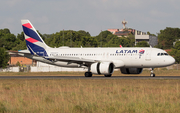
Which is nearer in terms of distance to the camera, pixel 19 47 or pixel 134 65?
pixel 134 65

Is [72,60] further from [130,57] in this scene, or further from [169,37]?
[169,37]

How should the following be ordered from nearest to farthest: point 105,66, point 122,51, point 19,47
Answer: point 105,66
point 122,51
point 19,47

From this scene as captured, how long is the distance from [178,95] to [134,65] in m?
22.9

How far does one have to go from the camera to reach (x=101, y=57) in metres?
44.9

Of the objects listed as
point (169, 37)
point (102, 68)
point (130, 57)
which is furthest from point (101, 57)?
point (169, 37)

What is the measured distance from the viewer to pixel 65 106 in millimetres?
15469

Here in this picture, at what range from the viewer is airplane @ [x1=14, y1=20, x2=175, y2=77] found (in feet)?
136

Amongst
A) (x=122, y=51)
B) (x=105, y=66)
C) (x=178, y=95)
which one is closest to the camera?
(x=178, y=95)

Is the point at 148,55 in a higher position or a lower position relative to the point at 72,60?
higher

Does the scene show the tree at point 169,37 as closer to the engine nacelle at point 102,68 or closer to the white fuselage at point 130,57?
the white fuselage at point 130,57

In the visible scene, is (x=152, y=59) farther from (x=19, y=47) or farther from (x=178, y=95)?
(x=19, y=47)

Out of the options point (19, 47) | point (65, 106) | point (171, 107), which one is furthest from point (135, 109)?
point (19, 47)

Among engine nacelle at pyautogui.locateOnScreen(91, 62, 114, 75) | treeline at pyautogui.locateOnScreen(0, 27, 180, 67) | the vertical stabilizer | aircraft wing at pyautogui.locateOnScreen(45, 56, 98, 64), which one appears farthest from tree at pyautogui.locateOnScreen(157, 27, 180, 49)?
engine nacelle at pyautogui.locateOnScreen(91, 62, 114, 75)

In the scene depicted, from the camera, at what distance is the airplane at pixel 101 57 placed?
41.5 m
